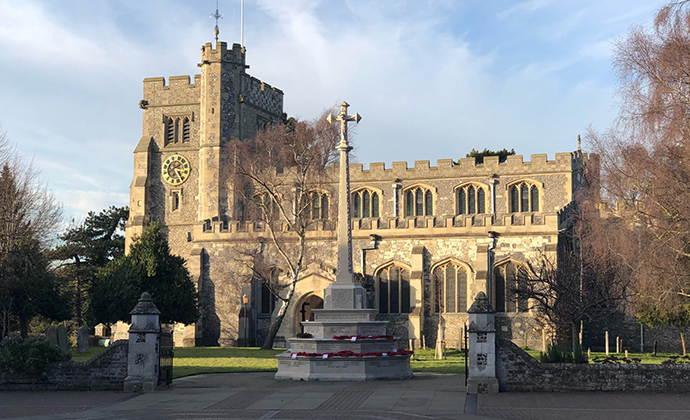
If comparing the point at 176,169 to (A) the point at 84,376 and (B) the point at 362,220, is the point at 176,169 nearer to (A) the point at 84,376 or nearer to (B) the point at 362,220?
(B) the point at 362,220

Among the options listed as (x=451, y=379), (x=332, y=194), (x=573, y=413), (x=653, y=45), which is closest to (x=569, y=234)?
(x=332, y=194)

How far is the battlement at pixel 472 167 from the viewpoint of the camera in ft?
142

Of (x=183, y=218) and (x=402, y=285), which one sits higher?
(x=183, y=218)

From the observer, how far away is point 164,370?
19.5 m

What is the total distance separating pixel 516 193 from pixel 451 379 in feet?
79.4

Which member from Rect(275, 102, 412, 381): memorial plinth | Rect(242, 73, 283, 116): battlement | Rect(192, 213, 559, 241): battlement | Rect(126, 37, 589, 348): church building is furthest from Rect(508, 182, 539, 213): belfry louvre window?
Rect(275, 102, 412, 381): memorial plinth

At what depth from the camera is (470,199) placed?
44.8 meters

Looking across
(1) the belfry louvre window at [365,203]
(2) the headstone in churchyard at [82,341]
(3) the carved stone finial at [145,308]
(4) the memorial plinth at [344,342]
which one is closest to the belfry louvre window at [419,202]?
(1) the belfry louvre window at [365,203]

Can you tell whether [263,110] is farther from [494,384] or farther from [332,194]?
[494,384]

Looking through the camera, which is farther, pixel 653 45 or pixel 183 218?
pixel 183 218

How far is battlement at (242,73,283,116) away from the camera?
5017 centimetres

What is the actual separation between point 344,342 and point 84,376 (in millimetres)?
6437

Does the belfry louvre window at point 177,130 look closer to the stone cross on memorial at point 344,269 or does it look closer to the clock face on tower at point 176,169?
the clock face on tower at point 176,169

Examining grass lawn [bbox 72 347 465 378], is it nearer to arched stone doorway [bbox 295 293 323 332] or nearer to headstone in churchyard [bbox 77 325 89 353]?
headstone in churchyard [bbox 77 325 89 353]
